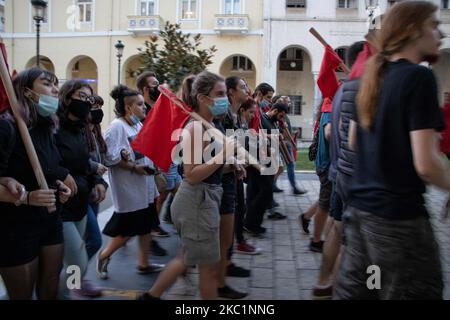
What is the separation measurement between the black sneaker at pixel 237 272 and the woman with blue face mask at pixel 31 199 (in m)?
2.03

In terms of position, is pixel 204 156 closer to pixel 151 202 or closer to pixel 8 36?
pixel 151 202

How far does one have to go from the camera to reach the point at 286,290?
4.15 meters

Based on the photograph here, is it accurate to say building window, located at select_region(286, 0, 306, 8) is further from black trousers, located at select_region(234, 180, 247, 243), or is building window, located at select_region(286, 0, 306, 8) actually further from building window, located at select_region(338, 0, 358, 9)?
black trousers, located at select_region(234, 180, 247, 243)

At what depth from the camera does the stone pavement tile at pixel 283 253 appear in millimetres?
5160

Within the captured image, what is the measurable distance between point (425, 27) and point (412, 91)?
0.37 m

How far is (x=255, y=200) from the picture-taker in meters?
5.81

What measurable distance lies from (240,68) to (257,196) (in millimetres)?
26595

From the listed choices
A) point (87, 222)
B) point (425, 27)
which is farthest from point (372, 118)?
point (87, 222)

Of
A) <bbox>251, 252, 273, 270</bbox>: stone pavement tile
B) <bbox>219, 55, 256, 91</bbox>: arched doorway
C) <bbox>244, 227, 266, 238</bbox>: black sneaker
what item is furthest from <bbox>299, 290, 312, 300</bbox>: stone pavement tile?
<bbox>219, 55, 256, 91</bbox>: arched doorway

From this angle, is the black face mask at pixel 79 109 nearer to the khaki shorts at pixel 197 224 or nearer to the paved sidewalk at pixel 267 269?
the khaki shorts at pixel 197 224

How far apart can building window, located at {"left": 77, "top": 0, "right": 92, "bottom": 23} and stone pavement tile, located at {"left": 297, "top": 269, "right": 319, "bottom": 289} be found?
93.7ft

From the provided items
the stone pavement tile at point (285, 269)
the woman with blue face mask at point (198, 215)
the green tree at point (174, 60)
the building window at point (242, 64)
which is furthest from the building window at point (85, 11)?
the woman with blue face mask at point (198, 215)

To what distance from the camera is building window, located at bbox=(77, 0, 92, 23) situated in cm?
2938

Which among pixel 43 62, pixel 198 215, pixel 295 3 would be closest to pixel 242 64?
pixel 295 3
